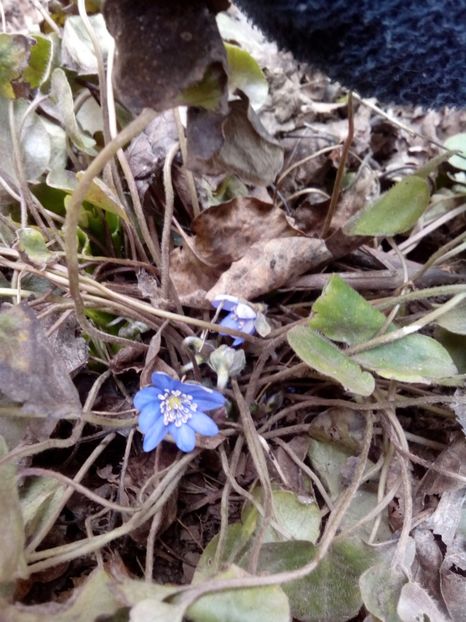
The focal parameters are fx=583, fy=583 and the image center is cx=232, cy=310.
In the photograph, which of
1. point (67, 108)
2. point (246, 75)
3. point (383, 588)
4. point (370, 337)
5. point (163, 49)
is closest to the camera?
point (163, 49)

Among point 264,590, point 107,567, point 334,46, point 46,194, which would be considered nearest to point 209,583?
point 264,590

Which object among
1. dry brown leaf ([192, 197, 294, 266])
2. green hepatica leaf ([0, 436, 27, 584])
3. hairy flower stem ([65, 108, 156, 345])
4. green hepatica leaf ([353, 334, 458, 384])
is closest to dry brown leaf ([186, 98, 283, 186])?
dry brown leaf ([192, 197, 294, 266])

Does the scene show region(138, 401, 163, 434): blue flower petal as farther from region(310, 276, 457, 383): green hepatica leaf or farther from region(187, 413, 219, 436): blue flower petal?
region(310, 276, 457, 383): green hepatica leaf

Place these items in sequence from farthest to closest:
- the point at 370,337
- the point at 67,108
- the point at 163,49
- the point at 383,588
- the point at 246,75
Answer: the point at 246,75
the point at 67,108
the point at 370,337
the point at 383,588
the point at 163,49

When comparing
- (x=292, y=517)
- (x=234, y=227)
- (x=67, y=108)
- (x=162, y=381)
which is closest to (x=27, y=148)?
(x=67, y=108)

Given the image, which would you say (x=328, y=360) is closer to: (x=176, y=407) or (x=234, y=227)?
(x=176, y=407)

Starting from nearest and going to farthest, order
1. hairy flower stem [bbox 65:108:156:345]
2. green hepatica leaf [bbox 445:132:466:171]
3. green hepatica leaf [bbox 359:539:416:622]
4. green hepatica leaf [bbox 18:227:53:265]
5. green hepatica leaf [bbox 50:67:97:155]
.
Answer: hairy flower stem [bbox 65:108:156:345] < green hepatica leaf [bbox 359:539:416:622] < green hepatica leaf [bbox 18:227:53:265] < green hepatica leaf [bbox 50:67:97:155] < green hepatica leaf [bbox 445:132:466:171]

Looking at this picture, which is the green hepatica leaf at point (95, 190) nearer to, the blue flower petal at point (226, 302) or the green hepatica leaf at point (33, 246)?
the green hepatica leaf at point (33, 246)
